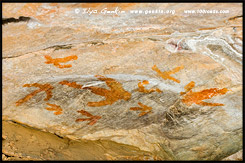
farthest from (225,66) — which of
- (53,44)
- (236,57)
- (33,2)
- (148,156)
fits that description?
(33,2)

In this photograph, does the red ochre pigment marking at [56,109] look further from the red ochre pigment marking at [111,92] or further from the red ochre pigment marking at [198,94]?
the red ochre pigment marking at [198,94]

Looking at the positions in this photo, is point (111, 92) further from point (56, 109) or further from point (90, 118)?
point (56, 109)

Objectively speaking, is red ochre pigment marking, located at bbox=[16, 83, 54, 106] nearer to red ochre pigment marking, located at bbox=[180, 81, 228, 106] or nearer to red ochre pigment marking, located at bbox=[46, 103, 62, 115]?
red ochre pigment marking, located at bbox=[46, 103, 62, 115]

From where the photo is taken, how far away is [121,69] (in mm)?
3092

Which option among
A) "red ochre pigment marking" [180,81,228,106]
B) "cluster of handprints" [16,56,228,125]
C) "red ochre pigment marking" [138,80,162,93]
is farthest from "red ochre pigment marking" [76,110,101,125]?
"red ochre pigment marking" [180,81,228,106]

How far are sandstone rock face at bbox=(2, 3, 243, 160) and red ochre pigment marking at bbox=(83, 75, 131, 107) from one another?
18 mm

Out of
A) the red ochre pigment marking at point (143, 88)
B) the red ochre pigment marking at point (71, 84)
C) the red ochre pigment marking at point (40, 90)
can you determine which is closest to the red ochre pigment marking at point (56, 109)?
the red ochre pigment marking at point (40, 90)

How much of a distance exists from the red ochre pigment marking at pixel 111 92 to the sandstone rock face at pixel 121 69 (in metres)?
0.02

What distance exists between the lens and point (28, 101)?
3344mm

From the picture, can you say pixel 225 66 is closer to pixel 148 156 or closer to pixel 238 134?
pixel 238 134

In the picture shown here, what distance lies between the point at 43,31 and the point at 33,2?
0.44 meters

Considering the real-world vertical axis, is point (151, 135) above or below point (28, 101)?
below

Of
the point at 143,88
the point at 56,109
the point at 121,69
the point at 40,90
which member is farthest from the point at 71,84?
the point at 143,88

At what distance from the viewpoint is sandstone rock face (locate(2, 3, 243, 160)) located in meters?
2.85
